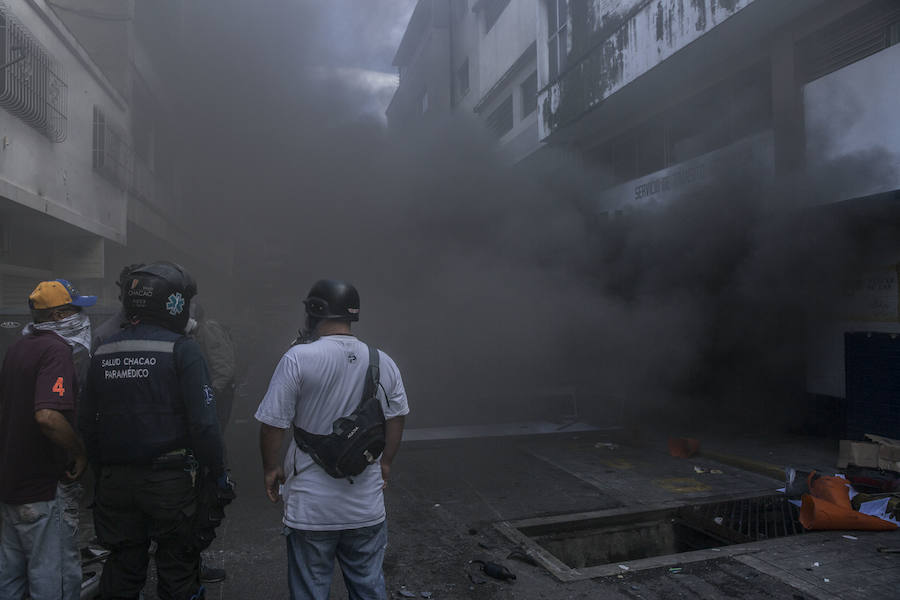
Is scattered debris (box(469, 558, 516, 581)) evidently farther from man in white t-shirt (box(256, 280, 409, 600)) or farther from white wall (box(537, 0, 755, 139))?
white wall (box(537, 0, 755, 139))

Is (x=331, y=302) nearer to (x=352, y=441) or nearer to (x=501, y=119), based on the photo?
(x=352, y=441)

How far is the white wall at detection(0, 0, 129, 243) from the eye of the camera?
5.43 metres

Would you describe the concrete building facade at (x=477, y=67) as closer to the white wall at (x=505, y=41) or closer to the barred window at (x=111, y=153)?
the white wall at (x=505, y=41)

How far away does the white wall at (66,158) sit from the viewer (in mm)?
5426

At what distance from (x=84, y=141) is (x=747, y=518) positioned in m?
8.11

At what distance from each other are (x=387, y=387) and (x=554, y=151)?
985 centimetres

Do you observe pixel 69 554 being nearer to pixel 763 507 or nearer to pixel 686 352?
pixel 763 507

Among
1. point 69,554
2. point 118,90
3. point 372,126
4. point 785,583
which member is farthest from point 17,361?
point 372,126

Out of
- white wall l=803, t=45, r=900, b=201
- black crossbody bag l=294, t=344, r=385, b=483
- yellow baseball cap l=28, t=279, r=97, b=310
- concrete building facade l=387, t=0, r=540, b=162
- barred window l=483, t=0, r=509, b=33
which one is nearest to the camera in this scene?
black crossbody bag l=294, t=344, r=385, b=483

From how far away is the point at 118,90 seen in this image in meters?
8.73

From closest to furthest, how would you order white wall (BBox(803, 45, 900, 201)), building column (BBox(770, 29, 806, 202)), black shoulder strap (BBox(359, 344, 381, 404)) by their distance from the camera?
black shoulder strap (BBox(359, 344, 381, 404))
white wall (BBox(803, 45, 900, 201))
building column (BBox(770, 29, 806, 202))

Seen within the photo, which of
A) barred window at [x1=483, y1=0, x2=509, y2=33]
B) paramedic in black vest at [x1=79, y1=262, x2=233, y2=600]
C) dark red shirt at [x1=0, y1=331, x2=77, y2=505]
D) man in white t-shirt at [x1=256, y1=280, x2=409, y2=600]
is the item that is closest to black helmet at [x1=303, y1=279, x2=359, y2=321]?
man in white t-shirt at [x1=256, y1=280, x2=409, y2=600]

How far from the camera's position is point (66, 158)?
6.68 meters

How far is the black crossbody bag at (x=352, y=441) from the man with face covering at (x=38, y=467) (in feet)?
3.15
